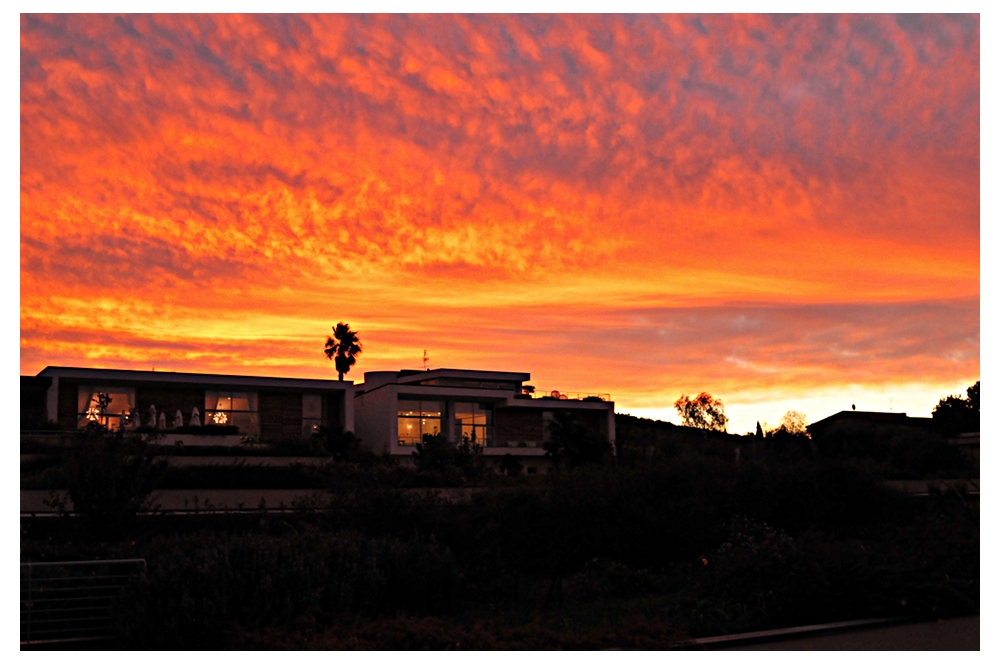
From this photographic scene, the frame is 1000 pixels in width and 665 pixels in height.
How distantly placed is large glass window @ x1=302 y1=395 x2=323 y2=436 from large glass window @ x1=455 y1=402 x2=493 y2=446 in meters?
8.78

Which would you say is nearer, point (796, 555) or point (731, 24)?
point (796, 555)

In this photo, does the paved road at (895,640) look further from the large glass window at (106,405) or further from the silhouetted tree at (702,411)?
the silhouetted tree at (702,411)

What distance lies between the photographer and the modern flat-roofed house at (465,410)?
52.9 m

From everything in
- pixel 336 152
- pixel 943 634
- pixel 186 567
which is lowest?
pixel 943 634

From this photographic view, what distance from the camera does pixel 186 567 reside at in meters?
11.8

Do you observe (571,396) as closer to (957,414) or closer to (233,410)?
(233,410)

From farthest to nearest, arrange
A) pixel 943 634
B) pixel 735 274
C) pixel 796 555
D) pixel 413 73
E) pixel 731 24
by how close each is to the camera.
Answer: pixel 735 274, pixel 413 73, pixel 731 24, pixel 796 555, pixel 943 634

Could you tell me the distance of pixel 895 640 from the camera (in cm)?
1150

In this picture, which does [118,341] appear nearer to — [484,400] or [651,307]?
[651,307]

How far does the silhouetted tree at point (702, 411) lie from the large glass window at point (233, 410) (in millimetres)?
53164

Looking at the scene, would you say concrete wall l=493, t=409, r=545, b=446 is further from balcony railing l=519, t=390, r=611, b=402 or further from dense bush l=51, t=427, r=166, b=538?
dense bush l=51, t=427, r=166, b=538

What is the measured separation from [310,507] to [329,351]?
50.1 meters

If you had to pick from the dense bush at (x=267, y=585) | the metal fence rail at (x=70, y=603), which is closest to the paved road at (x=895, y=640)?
the dense bush at (x=267, y=585)

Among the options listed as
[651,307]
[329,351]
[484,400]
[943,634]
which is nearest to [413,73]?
[651,307]
